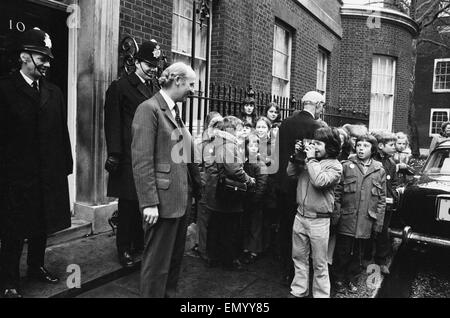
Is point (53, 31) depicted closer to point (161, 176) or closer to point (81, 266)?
point (81, 266)

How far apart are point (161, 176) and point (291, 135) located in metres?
1.76

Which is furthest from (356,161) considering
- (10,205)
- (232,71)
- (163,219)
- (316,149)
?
(232,71)

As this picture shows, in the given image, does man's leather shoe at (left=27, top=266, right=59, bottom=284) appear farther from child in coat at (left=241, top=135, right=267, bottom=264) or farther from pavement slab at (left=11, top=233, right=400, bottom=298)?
child in coat at (left=241, top=135, right=267, bottom=264)

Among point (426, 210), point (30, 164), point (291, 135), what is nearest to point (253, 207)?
point (291, 135)

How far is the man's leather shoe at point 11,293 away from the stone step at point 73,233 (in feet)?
4.15

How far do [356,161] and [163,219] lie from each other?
8.49ft

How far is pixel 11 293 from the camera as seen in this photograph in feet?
11.0

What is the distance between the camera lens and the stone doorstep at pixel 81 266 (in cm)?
362

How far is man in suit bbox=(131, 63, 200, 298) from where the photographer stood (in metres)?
2.99

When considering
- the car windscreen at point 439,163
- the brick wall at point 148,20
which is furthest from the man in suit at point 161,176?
the car windscreen at point 439,163

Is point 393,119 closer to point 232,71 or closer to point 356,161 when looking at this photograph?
point 232,71

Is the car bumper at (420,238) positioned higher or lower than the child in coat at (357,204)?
lower

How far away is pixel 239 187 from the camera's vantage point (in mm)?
4293

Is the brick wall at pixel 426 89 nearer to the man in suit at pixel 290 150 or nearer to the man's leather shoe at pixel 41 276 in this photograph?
the man in suit at pixel 290 150
